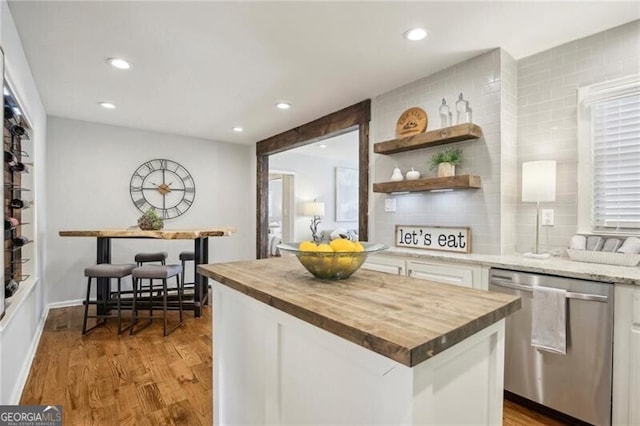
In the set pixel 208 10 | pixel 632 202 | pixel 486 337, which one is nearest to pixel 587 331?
pixel 632 202

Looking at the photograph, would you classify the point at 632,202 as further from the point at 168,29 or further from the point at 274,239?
the point at 274,239

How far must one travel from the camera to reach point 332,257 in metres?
1.25

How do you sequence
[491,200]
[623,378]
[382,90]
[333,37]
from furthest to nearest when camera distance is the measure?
[382,90] → [491,200] → [333,37] → [623,378]

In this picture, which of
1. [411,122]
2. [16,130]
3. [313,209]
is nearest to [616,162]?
[411,122]

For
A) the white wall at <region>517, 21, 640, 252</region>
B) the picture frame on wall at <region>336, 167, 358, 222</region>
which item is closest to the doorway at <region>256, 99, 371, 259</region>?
the white wall at <region>517, 21, 640, 252</region>

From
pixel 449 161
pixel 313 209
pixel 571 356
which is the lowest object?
pixel 571 356

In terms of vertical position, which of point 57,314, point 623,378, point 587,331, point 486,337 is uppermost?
point 486,337

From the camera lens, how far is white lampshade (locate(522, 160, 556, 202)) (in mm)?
2211

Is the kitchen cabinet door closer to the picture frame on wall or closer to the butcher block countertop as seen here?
the butcher block countertop

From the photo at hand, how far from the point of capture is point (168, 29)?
2133 millimetres

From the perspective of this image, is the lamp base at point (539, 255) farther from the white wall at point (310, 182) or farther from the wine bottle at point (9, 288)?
the white wall at point (310, 182)

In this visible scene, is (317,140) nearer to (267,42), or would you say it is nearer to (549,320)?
(267,42)

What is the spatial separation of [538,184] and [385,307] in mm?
1852

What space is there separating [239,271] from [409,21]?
5.87ft
